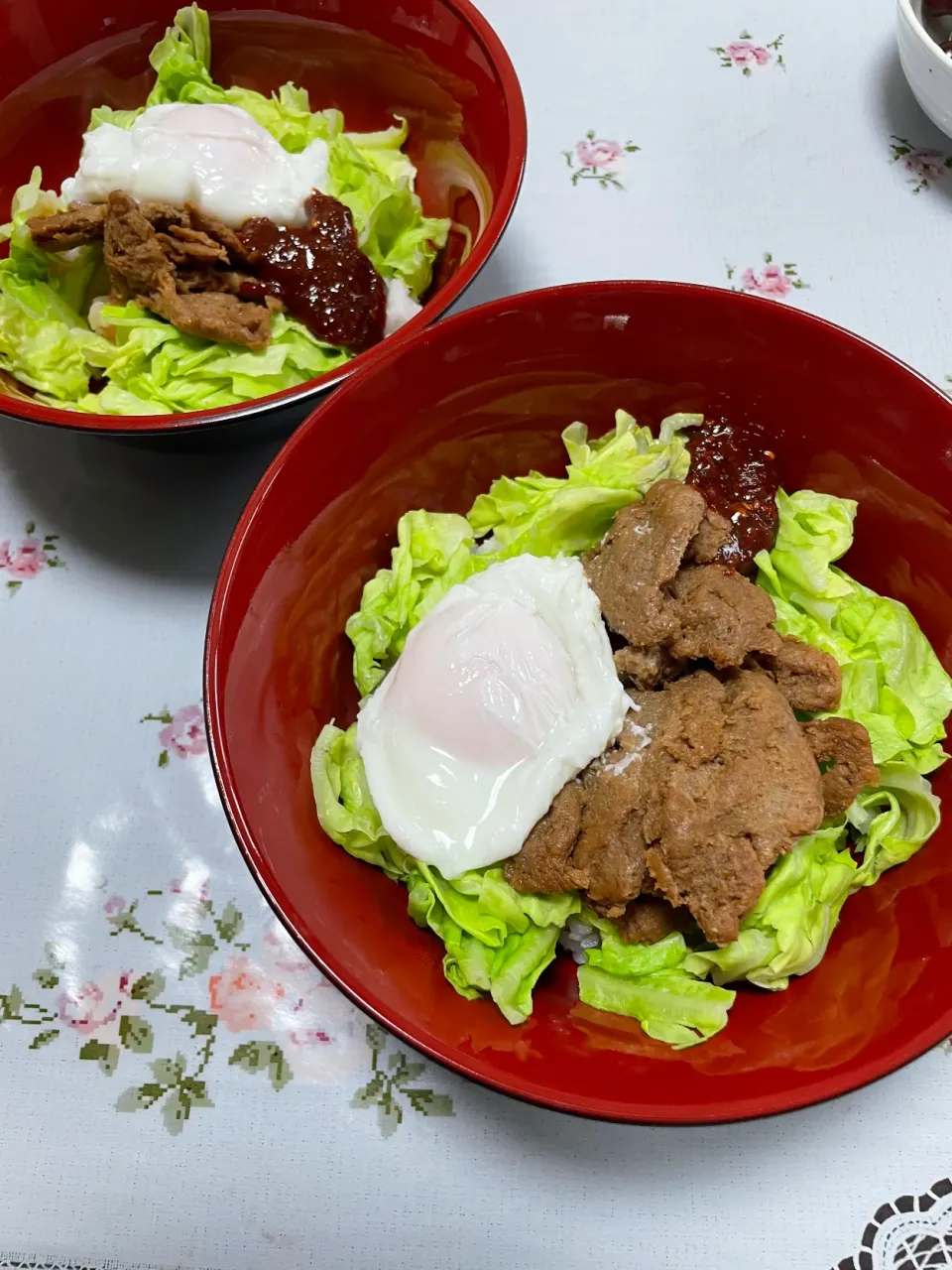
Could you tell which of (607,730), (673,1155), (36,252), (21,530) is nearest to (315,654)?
(607,730)

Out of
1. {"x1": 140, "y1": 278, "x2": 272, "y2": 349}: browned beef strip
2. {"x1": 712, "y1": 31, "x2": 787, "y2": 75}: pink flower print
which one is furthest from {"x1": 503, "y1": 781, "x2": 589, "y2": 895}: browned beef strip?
{"x1": 712, "y1": 31, "x2": 787, "y2": 75}: pink flower print

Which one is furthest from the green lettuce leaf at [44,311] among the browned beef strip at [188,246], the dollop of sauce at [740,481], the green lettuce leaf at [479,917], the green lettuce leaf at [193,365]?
the dollop of sauce at [740,481]

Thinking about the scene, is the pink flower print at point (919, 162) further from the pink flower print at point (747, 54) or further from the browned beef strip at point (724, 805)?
the browned beef strip at point (724, 805)

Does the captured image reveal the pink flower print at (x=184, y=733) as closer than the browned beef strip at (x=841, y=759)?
No

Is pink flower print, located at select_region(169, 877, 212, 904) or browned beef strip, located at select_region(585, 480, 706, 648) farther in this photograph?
pink flower print, located at select_region(169, 877, 212, 904)

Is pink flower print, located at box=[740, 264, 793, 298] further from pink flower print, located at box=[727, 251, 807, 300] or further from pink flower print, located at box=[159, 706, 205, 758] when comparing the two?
pink flower print, located at box=[159, 706, 205, 758]

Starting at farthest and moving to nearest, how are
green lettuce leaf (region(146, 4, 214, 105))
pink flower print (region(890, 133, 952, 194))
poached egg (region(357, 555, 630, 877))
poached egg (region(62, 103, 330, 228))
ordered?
pink flower print (region(890, 133, 952, 194)) < green lettuce leaf (region(146, 4, 214, 105)) < poached egg (region(62, 103, 330, 228)) < poached egg (region(357, 555, 630, 877))
